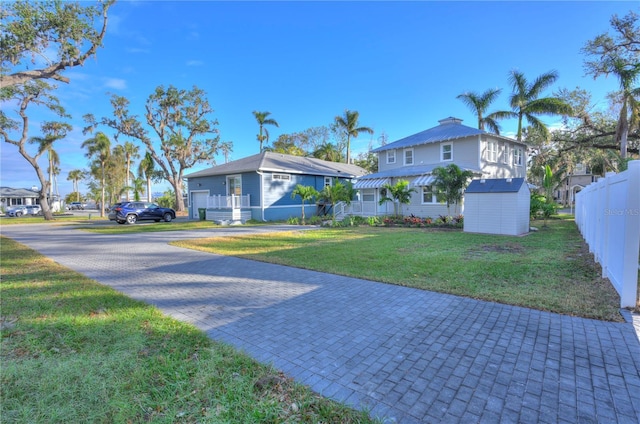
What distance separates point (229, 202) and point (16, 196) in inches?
2280

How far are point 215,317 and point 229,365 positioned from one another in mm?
1503

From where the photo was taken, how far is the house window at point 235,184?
23.3m

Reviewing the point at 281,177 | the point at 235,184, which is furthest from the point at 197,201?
the point at 281,177

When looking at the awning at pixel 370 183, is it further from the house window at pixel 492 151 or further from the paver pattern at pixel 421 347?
the paver pattern at pixel 421 347

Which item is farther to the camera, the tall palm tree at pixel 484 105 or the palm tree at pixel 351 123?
the palm tree at pixel 351 123

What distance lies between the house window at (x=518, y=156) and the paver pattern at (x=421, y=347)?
24.4m

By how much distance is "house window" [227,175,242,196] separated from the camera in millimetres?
23266

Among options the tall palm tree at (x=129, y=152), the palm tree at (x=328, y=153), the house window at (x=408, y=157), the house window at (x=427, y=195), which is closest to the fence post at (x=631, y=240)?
the house window at (x=427, y=195)

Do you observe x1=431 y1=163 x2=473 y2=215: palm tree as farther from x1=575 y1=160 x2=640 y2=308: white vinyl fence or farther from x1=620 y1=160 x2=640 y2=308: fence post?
x1=620 y1=160 x2=640 y2=308: fence post

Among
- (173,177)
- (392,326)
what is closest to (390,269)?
(392,326)

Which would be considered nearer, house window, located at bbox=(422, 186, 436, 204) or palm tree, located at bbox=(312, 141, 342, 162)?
house window, located at bbox=(422, 186, 436, 204)

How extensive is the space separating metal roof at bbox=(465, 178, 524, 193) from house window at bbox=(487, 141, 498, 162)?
9.39 meters

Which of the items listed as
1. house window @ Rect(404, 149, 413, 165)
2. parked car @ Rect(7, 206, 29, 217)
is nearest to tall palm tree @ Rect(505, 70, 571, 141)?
house window @ Rect(404, 149, 413, 165)

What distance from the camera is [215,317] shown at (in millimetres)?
4426
